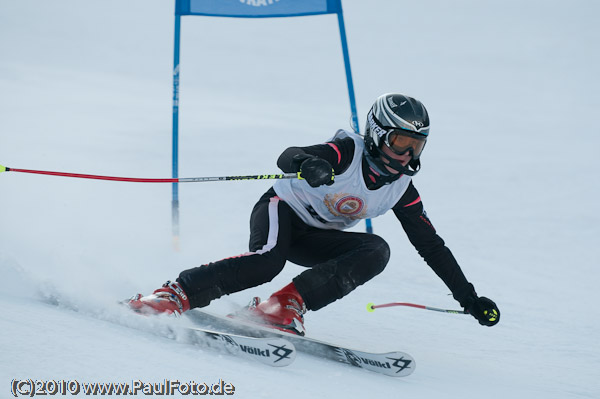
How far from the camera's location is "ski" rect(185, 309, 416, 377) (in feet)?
Result: 9.18

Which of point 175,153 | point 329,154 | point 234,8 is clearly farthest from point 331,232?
point 234,8

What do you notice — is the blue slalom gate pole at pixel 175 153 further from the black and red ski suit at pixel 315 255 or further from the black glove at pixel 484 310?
the black glove at pixel 484 310

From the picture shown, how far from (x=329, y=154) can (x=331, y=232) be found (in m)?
0.47

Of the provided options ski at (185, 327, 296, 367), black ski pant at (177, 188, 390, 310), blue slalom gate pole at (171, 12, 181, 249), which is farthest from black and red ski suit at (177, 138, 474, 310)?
blue slalom gate pole at (171, 12, 181, 249)

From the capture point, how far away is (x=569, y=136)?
11164 millimetres

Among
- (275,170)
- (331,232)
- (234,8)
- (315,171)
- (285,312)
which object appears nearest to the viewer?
(315,171)

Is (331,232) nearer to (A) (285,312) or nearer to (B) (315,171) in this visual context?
(A) (285,312)

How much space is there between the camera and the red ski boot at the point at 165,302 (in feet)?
9.27

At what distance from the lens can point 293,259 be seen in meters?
3.48

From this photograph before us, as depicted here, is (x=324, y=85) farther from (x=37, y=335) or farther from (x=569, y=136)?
(x=37, y=335)

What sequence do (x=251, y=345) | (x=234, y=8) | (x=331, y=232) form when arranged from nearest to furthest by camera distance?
(x=251, y=345) → (x=331, y=232) → (x=234, y=8)

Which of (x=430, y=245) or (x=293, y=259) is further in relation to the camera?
(x=293, y=259)

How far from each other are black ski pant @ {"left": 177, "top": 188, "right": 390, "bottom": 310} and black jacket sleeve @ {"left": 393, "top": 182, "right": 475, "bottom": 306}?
203 millimetres

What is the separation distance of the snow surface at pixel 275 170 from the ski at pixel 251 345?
0.26 feet
